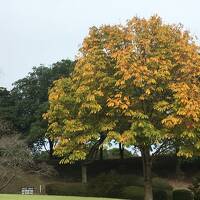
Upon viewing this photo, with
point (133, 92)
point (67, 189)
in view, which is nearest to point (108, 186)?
point (67, 189)

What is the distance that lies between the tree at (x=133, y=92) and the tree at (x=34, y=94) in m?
28.4

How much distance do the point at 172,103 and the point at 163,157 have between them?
33.9m

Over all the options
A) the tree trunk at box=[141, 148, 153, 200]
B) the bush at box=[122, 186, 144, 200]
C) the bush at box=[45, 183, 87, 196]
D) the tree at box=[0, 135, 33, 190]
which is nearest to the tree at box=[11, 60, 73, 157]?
the tree at box=[0, 135, 33, 190]

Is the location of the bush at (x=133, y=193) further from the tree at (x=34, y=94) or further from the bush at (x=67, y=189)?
the tree at (x=34, y=94)

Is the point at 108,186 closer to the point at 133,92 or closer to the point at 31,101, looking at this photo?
the point at 133,92

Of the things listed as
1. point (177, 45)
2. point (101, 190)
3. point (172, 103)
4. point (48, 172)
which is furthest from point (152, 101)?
point (48, 172)

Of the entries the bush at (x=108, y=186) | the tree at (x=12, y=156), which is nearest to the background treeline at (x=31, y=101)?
the tree at (x=12, y=156)

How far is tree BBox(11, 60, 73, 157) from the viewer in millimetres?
60812

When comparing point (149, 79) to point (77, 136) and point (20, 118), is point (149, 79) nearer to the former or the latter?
point (77, 136)

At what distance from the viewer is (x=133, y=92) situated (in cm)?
2947

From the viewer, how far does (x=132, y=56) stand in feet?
97.5

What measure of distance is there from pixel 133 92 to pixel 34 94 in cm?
3416

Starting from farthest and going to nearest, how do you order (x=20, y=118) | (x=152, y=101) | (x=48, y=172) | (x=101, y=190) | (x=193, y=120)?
(x=20, y=118), (x=48, y=172), (x=101, y=190), (x=152, y=101), (x=193, y=120)

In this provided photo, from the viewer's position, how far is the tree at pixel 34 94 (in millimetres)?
60812
